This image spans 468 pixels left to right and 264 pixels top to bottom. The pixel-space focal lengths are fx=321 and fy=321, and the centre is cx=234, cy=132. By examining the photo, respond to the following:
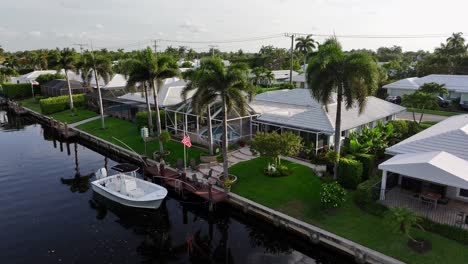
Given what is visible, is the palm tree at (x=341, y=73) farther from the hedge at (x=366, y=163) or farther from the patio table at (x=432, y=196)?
the patio table at (x=432, y=196)

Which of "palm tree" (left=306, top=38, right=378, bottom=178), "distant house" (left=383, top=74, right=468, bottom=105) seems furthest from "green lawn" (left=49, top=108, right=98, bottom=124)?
"distant house" (left=383, top=74, right=468, bottom=105)

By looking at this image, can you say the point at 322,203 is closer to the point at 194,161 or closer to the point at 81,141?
the point at 194,161

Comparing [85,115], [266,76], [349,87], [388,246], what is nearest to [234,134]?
[349,87]

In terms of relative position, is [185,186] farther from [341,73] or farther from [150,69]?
[341,73]

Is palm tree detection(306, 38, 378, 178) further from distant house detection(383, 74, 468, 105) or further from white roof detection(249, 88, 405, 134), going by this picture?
distant house detection(383, 74, 468, 105)

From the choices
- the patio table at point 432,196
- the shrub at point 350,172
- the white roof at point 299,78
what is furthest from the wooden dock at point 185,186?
the white roof at point 299,78

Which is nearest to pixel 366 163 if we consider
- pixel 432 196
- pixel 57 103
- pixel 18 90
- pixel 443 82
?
pixel 432 196
